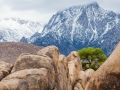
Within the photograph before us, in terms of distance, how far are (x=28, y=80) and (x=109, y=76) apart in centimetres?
1374

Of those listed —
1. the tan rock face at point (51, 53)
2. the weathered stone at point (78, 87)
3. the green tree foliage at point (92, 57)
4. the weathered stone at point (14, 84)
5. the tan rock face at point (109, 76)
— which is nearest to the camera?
the tan rock face at point (109, 76)

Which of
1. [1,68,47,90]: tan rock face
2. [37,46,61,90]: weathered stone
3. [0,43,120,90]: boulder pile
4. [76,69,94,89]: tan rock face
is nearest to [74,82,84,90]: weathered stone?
[76,69,94,89]: tan rock face

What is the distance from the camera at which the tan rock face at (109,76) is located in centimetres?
2000

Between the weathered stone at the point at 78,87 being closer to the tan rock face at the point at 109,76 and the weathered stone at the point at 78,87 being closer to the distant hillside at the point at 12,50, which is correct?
the tan rock face at the point at 109,76

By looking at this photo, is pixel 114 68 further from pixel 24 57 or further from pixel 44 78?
pixel 24 57

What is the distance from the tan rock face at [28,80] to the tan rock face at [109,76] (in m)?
11.5

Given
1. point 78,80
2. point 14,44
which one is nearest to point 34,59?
point 78,80

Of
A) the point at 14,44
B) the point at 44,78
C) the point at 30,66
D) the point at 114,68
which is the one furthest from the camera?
the point at 14,44

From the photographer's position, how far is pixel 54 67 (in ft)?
137

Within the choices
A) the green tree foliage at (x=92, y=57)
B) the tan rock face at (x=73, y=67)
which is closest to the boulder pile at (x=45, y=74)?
the tan rock face at (x=73, y=67)

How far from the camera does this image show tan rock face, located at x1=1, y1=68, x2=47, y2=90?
30.5 m

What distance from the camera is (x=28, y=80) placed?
32469mm

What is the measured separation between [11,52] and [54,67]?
118 m

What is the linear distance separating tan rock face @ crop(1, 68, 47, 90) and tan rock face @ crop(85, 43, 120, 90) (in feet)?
37.8
